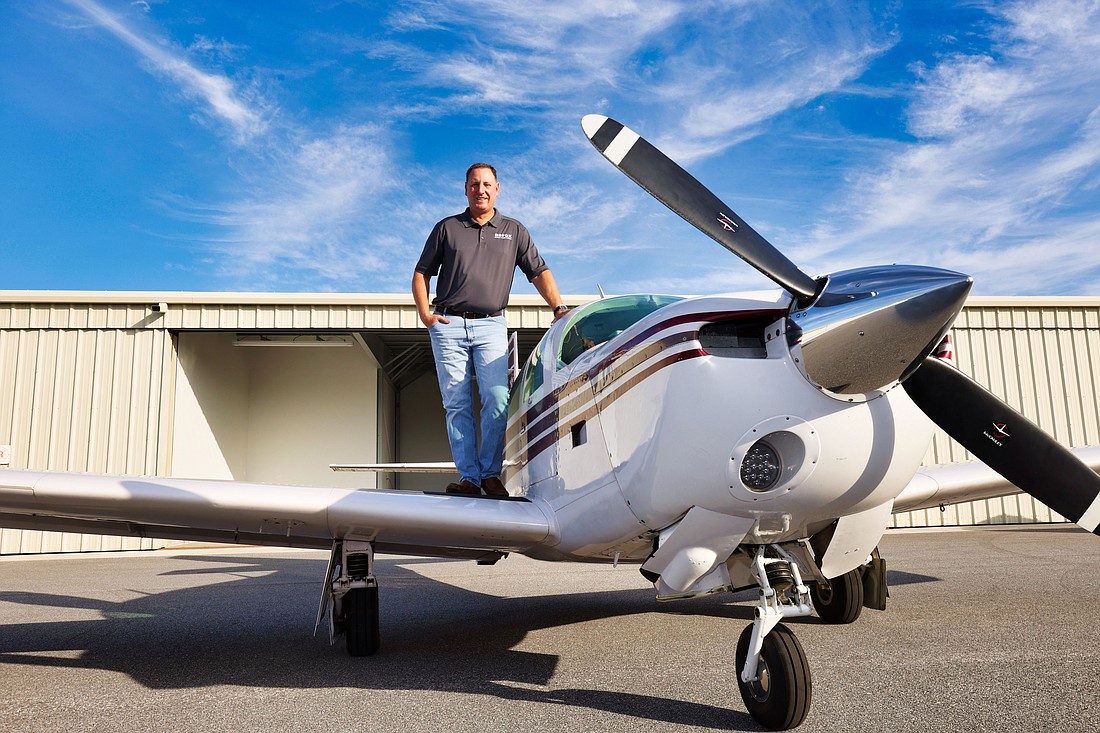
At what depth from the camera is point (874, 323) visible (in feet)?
8.38

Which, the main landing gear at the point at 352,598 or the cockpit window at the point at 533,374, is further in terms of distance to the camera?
the cockpit window at the point at 533,374

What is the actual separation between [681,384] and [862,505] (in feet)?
2.97

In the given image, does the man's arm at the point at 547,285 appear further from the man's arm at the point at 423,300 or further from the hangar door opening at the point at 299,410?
the hangar door opening at the point at 299,410

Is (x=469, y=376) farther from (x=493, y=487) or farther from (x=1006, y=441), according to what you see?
(x=1006, y=441)

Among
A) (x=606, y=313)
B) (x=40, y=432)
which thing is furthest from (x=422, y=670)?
(x=40, y=432)

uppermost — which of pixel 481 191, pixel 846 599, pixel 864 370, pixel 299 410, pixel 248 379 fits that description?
pixel 248 379

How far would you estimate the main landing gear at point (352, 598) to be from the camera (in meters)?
4.44

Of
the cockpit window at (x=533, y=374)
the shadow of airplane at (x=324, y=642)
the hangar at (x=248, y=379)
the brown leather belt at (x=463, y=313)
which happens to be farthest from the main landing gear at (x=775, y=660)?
the hangar at (x=248, y=379)

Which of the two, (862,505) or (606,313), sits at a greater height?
(606,313)

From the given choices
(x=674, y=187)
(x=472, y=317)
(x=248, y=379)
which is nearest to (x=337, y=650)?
(x=472, y=317)

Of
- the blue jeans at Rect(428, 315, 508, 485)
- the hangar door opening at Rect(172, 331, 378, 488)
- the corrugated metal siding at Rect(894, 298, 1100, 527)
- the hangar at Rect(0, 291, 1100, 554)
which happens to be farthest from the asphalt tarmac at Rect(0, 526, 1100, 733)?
the hangar door opening at Rect(172, 331, 378, 488)

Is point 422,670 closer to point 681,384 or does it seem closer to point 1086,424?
point 681,384

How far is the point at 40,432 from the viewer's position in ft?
43.1

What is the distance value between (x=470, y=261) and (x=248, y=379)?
16004 millimetres
